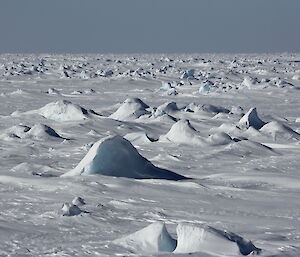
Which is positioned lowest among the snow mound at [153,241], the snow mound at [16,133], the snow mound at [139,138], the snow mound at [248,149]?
the snow mound at [16,133]

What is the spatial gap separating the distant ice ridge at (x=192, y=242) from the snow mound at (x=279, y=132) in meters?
6.46

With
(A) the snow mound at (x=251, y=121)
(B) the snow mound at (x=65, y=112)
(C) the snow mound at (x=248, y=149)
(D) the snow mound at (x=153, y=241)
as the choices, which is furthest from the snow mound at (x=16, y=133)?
(D) the snow mound at (x=153, y=241)

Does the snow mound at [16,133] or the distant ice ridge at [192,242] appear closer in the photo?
the distant ice ridge at [192,242]

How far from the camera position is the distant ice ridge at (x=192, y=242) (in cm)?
432

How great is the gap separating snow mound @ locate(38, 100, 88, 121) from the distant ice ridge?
28.5 feet

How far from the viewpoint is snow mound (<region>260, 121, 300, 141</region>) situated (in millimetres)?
10992

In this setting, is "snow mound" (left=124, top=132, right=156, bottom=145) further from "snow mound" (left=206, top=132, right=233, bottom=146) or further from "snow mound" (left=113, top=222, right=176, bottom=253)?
"snow mound" (left=113, top=222, right=176, bottom=253)

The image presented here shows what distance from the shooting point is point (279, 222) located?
556 cm

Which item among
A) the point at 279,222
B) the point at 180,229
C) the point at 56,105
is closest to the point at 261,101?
the point at 56,105

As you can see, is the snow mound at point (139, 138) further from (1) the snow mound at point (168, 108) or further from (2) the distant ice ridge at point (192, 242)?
(2) the distant ice ridge at point (192, 242)

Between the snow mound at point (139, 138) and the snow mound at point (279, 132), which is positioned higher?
the snow mound at point (279, 132)

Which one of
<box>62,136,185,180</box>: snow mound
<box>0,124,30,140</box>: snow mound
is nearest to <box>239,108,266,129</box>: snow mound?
<box>0,124,30,140</box>: snow mound

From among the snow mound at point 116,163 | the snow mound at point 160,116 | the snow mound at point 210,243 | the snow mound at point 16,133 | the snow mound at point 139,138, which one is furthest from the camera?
the snow mound at point 160,116

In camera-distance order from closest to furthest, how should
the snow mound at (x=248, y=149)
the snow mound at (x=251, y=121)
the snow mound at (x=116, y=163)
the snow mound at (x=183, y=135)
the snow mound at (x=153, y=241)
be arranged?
1. the snow mound at (x=153, y=241)
2. the snow mound at (x=116, y=163)
3. the snow mound at (x=248, y=149)
4. the snow mound at (x=183, y=135)
5. the snow mound at (x=251, y=121)
